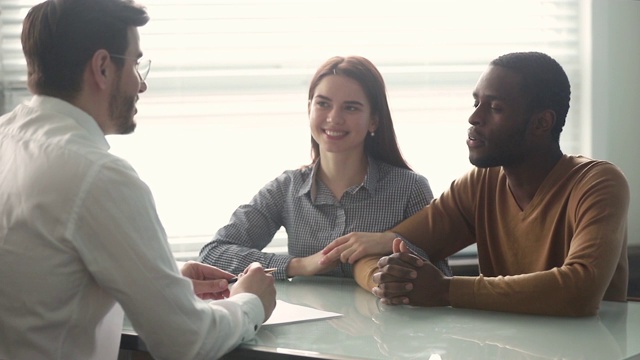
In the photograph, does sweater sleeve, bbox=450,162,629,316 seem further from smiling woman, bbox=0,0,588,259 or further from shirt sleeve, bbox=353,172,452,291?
smiling woman, bbox=0,0,588,259

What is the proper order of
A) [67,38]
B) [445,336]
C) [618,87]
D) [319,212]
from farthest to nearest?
1. [618,87]
2. [319,212]
3. [445,336]
4. [67,38]

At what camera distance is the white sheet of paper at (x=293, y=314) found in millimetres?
1961

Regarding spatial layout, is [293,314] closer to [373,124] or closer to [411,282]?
[411,282]

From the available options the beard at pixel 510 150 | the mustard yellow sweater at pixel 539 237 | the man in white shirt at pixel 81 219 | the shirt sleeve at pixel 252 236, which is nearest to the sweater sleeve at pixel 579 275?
the mustard yellow sweater at pixel 539 237

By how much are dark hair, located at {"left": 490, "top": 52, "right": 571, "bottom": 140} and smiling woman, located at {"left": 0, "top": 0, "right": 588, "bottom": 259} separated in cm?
98

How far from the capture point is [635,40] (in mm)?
3346

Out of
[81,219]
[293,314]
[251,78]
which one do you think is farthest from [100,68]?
[251,78]

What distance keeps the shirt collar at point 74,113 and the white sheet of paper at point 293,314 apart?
0.54 meters

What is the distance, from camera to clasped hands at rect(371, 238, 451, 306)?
2049mm

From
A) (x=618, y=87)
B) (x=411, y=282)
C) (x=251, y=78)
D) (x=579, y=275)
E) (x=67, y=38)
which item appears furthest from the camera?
(x=618, y=87)

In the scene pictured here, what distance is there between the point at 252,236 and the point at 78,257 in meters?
1.14

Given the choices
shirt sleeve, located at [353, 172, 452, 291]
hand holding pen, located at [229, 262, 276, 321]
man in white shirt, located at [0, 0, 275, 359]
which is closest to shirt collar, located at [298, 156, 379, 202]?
shirt sleeve, located at [353, 172, 452, 291]

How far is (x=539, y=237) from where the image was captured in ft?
7.30

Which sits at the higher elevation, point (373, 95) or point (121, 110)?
point (121, 110)
